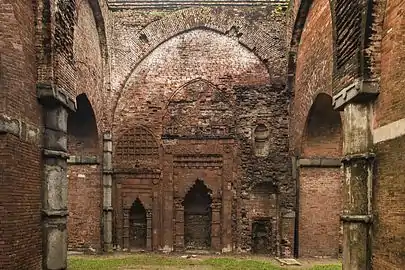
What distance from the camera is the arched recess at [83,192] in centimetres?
1227

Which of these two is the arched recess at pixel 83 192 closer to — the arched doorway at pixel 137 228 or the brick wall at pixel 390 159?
the arched doorway at pixel 137 228

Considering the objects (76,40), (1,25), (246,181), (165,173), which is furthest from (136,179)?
(1,25)

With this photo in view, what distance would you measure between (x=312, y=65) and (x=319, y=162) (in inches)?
101

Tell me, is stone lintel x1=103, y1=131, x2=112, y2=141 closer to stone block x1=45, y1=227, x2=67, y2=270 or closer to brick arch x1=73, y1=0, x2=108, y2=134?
brick arch x1=73, y1=0, x2=108, y2=134

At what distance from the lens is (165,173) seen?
13.1 m

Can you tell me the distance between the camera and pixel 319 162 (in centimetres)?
1153

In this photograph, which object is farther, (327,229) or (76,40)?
(327,229)

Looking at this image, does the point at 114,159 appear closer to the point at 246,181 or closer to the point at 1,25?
the point at 246,181

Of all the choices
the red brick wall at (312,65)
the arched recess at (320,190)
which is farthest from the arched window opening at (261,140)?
the arched recess at (320,190)

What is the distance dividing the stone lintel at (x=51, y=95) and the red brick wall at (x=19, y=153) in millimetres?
149

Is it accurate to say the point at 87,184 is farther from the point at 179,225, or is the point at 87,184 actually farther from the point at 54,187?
the point at 54,187

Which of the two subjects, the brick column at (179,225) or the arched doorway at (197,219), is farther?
the arched doorway at (197,219)

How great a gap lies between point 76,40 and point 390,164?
7791 millimetres

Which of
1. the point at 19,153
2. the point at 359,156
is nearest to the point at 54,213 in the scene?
the point at 19,153
